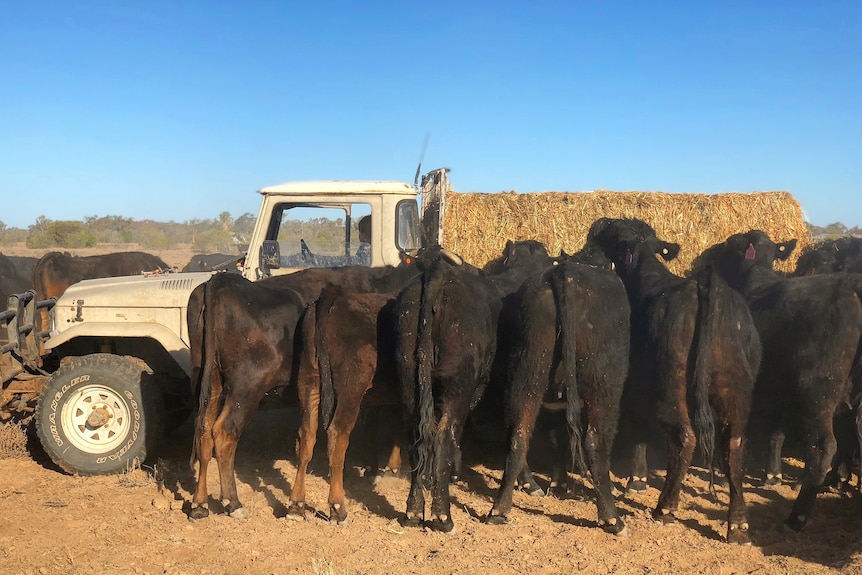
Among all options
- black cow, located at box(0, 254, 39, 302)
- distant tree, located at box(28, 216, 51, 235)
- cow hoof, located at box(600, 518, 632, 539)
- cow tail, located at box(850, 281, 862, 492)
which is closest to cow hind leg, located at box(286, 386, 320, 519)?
cow hoof, located at box(600, 518, 632, 539)

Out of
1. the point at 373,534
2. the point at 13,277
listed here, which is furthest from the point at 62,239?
the point at 373,534

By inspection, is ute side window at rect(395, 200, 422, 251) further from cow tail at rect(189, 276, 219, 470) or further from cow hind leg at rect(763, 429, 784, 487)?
cow hind leg at rect(763, 429, 784, 487)

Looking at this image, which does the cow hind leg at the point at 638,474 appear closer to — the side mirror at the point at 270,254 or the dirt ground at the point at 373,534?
the dirt ground at the point at 373,534

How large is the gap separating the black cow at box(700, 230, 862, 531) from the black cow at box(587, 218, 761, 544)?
39 cm

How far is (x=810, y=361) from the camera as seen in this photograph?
5.23 m

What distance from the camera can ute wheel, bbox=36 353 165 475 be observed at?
6.21 metres

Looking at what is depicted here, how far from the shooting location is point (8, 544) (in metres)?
4.74

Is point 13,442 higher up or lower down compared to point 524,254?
lower down

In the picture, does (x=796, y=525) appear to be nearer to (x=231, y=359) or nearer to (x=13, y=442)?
(x=231, y=359)

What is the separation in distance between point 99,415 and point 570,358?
14.7 feet

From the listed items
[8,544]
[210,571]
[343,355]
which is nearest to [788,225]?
[343,355]

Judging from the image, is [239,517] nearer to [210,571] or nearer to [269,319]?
[210,571]

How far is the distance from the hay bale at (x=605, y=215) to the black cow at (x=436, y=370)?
3.35 metres

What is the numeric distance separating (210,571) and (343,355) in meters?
1.75
